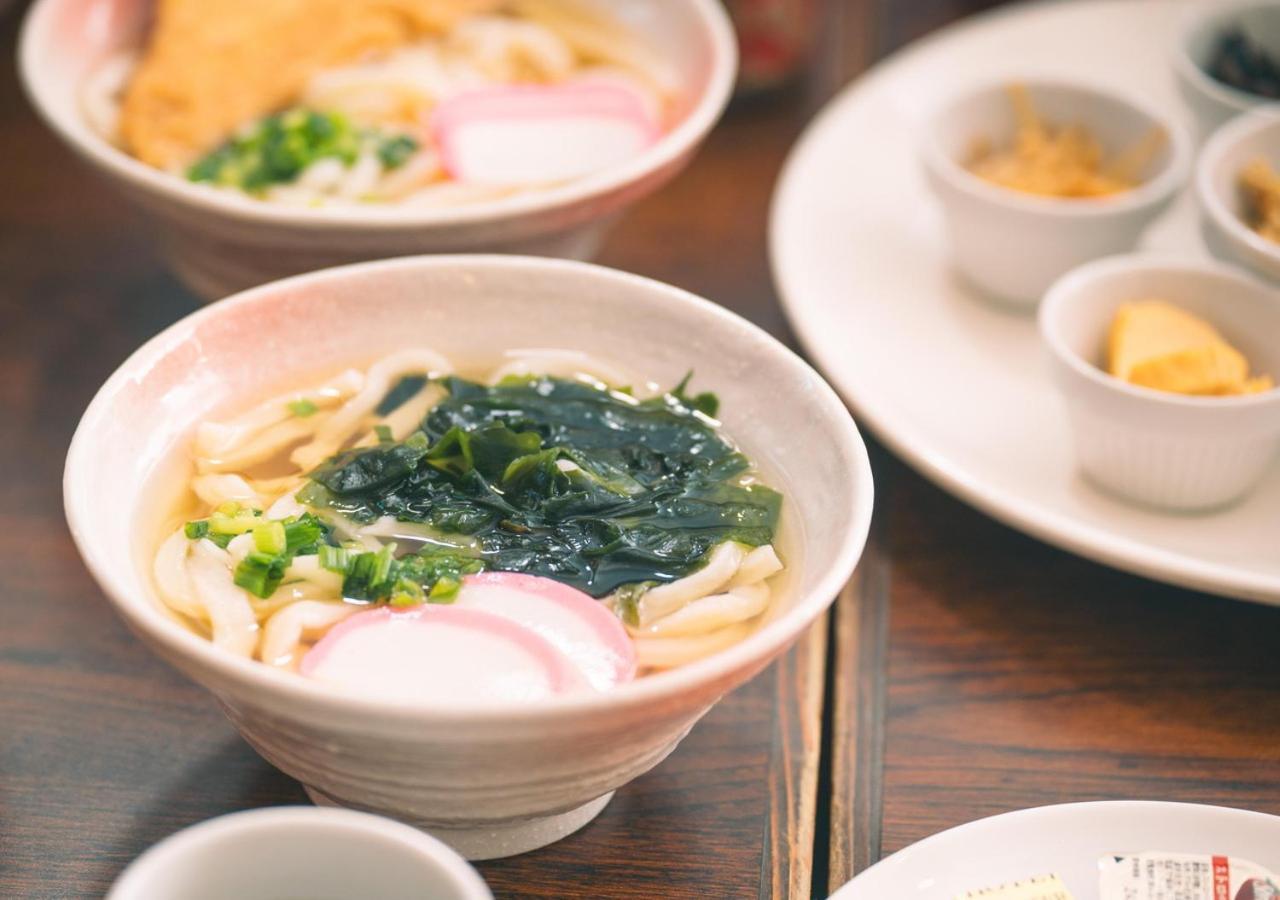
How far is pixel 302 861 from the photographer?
94cm

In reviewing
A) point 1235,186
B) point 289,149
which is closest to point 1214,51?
point 1235,186

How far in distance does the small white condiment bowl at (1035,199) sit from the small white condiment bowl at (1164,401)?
16cm

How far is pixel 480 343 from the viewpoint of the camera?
1.47 metres

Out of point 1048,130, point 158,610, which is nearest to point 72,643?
point 158,610

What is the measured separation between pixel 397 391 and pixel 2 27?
1.79 meters

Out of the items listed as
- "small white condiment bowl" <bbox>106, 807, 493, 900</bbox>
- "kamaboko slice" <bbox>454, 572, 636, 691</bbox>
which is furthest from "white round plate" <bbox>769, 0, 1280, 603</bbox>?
"small white condiment bowl" <bbox>106, 807, 493, 900</bbox>

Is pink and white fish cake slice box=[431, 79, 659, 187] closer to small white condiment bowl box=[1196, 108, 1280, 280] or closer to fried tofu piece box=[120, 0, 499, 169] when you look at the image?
fried tofu piece box=[120, 0, 499, 169]

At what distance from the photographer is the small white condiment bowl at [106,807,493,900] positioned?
891mm

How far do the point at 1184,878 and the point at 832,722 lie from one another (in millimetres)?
395

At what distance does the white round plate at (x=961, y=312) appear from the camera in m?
1.57

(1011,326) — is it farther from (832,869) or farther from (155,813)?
(155,813)

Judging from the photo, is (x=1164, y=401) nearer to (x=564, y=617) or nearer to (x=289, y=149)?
(x=564, y=617)

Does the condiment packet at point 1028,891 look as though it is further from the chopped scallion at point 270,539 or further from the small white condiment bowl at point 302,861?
the chopped scallion at point 270,539

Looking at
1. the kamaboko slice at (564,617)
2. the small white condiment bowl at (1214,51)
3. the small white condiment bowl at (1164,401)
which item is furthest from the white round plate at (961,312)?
the kamaboko slice at (564,617)
